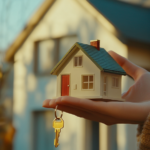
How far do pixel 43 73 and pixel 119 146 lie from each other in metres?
1.70

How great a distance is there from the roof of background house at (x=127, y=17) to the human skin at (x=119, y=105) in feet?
6.31

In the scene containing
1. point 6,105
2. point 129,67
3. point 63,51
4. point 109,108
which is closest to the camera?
point 109,108

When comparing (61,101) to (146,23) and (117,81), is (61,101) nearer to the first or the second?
(117,81)

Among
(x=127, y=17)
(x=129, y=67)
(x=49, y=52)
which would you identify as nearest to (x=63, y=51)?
(x=49, y=52)

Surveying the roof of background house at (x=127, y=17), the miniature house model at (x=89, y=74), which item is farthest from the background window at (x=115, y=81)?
the roof of background house at (x=127, y=17)

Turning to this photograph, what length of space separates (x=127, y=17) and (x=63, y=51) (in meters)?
1.21

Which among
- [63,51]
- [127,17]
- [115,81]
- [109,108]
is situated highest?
[127,17]

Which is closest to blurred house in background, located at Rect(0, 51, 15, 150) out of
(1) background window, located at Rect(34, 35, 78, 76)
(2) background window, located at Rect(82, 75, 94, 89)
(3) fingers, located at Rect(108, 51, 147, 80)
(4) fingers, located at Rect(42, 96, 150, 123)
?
(1) background window, located at Rect(34, 35, 78, 76)

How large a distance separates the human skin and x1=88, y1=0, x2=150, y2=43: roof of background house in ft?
6.31

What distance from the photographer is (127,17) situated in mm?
3428

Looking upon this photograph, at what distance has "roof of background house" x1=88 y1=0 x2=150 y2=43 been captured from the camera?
3.24 metres

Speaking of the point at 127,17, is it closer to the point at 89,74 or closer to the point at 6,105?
the point at 89,74

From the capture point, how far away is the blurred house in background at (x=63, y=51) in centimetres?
338

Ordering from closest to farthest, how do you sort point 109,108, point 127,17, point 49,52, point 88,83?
point 109,108 → point 88,83 → point 127,17 → point 49,52
